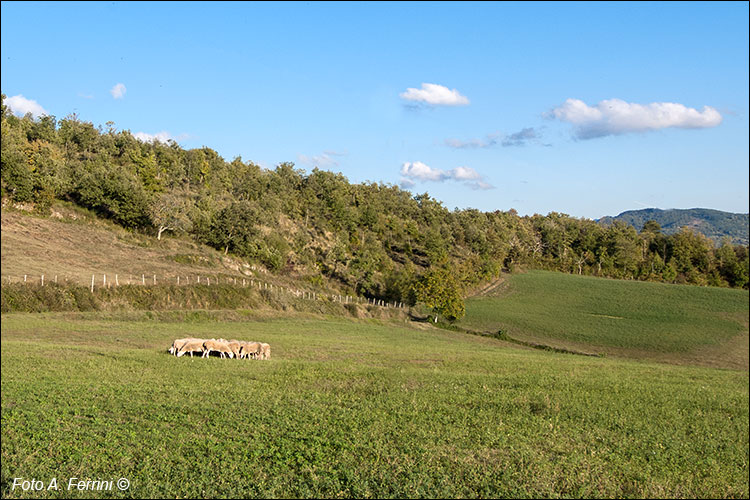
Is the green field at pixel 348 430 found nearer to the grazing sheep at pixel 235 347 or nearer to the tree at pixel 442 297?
the grazing sheep at pixel 235 347

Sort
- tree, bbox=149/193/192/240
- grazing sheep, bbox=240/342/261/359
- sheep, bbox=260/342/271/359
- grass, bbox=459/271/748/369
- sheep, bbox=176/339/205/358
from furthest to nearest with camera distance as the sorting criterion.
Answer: tree, bbox=149/193/192/240, grass, bbox=459/271/748/369, sheep, bbox=260/342/271/359, grazing sheep, bbox=240/342/261/359, sheep, bbox=176/339/205/358

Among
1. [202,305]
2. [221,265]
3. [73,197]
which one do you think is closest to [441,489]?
[202,305]

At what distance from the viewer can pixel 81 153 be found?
97.4 meters

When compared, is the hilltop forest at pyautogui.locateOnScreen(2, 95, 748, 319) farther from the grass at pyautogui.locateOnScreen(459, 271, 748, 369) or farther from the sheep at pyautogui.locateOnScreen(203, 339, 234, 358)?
the sheep at pyautogui.locateOnScreen(203, 339, 234, 358)

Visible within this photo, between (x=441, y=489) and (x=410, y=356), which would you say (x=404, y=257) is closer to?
(x=410, y=356)

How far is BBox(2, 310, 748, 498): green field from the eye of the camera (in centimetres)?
1005

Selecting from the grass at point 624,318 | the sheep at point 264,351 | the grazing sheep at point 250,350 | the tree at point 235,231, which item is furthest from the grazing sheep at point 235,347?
the tree at point 235,231

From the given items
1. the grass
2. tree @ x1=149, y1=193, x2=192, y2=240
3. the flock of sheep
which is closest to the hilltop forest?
tree @ x1=149, y1=193, x2=192, y2=240

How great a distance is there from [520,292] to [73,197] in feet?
239

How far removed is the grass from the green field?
42163 millimetres

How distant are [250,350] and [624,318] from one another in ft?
224

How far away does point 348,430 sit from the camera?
43.3 feet

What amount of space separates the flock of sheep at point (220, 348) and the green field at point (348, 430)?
1.11m

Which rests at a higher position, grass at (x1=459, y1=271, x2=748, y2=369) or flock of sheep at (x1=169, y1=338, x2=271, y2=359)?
flock of sheep at (x1=169, y1=338, x2=271, y2=359)
